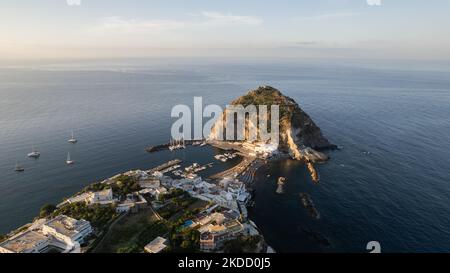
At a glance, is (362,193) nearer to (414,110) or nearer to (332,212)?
(332,212)

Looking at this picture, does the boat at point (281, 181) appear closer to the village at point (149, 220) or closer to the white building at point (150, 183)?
the village at point (149, 220)

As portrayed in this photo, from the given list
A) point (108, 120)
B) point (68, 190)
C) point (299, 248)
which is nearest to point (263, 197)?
point (299, 248)

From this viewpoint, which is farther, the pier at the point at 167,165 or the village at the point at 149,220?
the pier at the point at 167,165

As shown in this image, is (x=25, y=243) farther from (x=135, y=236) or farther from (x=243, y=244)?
(x=243, y=244)

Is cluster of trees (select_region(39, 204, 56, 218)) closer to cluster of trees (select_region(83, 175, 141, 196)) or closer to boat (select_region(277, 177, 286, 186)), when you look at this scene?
cluster of trees (select_region(83, 175, 141, 196))

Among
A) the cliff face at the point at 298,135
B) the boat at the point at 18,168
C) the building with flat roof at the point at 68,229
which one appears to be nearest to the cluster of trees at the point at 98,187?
the building with flat roof at the point at 68,229

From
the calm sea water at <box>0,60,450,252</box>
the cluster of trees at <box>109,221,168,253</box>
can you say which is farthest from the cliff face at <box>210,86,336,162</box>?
the cluster of trees at <box>109,221,168,253</box>
